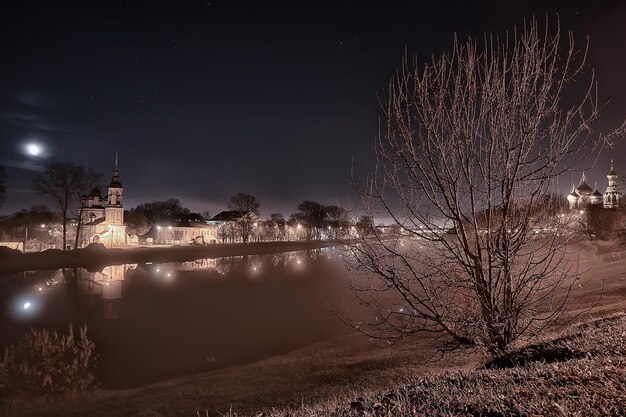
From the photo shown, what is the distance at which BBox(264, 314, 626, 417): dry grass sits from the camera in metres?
4.22

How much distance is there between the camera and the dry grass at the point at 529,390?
4.22m

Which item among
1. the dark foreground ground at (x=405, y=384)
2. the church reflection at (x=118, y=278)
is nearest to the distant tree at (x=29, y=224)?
the church reflection at (x=118, y=278)

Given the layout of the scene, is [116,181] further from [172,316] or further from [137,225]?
[172,316]

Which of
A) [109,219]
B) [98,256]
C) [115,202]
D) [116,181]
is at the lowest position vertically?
[98,256]

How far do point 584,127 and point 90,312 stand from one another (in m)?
28.9

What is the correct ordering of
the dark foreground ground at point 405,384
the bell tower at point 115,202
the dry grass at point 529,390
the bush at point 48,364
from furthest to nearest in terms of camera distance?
the bell tower at point 115,202 → the bush at point 48,364 → the dark foreground ground at point 405,384 → the dry grass at point 529,390

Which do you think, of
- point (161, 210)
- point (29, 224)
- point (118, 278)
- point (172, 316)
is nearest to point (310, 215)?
point (161, 210)

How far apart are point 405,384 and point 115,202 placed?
308 ft

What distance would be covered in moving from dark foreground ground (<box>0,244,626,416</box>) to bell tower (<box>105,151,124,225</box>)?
80.6 metres

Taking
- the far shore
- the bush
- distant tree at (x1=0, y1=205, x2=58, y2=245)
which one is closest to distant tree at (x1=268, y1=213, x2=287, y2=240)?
the far shore

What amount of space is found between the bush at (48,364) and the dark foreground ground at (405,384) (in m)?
1.12

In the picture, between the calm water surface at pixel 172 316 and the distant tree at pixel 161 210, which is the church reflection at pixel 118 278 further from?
the distant tree at pixel 161 210

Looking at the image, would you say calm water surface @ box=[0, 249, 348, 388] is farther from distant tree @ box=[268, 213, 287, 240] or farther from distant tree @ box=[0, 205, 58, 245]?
distant tree @ box=[268, 213, 287, 240]

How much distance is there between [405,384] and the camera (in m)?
7.84
